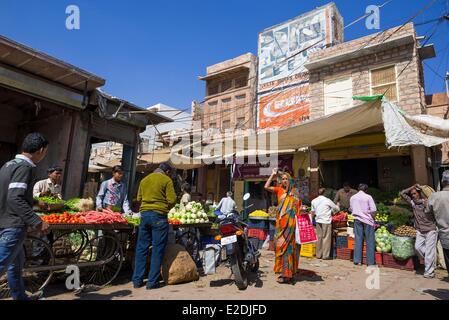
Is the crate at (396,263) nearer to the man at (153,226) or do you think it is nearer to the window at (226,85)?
the man at (153,226)

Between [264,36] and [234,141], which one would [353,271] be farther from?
[264,36]

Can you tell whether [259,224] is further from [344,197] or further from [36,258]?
[36,258]

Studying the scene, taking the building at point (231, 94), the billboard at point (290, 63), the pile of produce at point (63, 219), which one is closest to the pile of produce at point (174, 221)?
the pile of produce at point (63, 219)

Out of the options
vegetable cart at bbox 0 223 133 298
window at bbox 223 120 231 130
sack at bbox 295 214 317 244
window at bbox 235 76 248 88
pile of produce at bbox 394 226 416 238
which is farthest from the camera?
window at bbox 223 120 231 130

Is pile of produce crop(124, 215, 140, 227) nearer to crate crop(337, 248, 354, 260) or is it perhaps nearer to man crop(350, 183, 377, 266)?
man crop(350, 183, 377, 266)

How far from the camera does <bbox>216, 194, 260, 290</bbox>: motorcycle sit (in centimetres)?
463

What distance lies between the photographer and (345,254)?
8.02m

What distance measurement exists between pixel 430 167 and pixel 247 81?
11955 mm

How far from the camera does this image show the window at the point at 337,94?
1252cm

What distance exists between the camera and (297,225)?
5383 millimetres

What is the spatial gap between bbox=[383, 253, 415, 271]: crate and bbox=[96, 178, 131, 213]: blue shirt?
6.33 m

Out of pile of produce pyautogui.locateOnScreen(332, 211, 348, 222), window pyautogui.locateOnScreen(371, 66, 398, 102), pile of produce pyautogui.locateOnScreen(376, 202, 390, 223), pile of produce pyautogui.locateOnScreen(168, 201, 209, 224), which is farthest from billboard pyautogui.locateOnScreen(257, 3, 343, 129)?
pile of produce pyautogui.locateOnScreen(168, 201, 209, 224)

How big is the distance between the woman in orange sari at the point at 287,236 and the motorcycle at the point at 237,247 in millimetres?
→ 514
